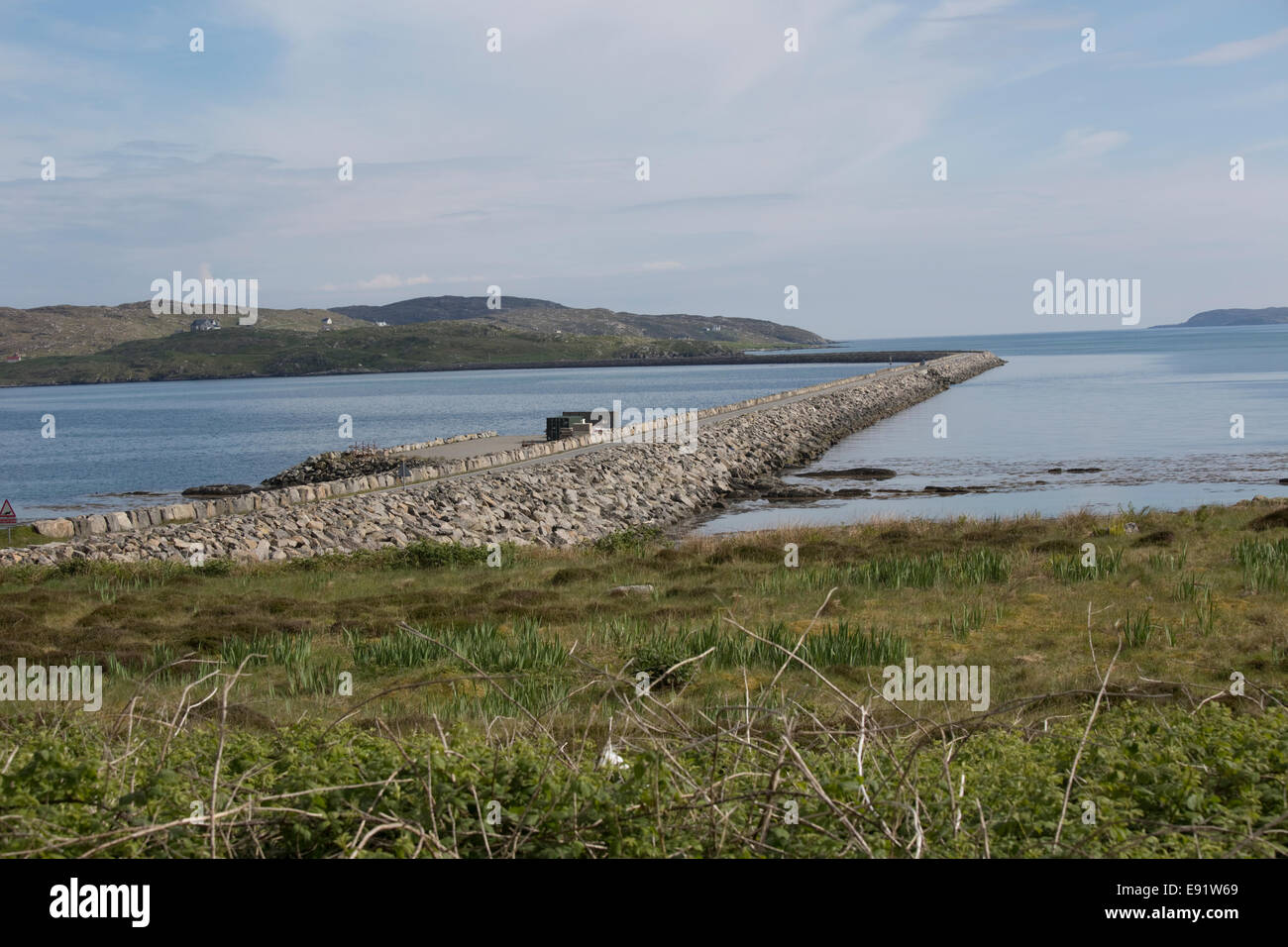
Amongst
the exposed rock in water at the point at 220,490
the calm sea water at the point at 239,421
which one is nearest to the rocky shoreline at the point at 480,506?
the exposed rock in water at the point at 220,490

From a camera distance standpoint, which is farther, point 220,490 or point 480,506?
point 220,490

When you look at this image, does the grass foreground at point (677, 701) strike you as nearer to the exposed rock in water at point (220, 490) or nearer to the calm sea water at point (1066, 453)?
the calm sea water at point (1066, 453)

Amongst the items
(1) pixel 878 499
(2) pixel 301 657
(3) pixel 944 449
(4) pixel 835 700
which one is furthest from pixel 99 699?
(3) pixel 944 449

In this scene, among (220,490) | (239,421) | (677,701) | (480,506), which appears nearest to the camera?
(677,701)

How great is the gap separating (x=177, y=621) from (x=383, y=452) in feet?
108

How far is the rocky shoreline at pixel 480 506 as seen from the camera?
24.7 metres

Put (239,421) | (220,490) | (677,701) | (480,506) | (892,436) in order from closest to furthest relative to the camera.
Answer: (677,701), (480,506), (220,490), (892,436), (239,421)

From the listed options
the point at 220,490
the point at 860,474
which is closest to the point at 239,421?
the point at 220,490

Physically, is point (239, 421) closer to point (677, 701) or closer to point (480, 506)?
point (480, 506)

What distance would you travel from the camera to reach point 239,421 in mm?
90812

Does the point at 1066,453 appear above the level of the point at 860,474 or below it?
above

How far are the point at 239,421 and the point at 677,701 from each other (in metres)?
88.8

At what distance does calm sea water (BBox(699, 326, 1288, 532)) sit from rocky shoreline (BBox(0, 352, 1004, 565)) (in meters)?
2.99
